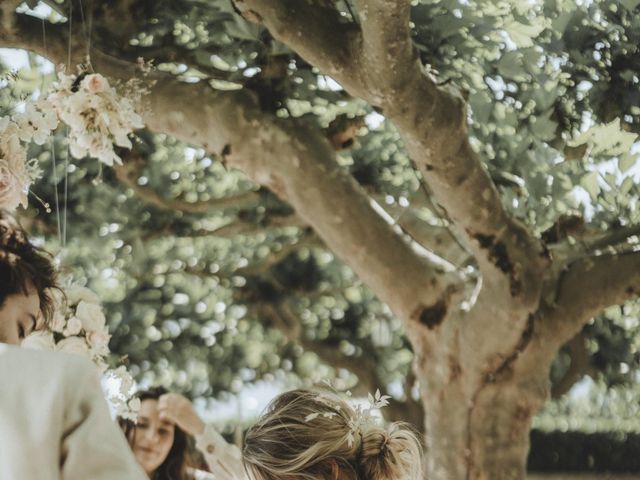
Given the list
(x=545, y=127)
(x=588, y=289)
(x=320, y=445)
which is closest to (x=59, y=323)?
(x=320, y=445)

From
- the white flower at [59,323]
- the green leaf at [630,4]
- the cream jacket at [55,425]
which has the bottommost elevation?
the white flower at [59,323]

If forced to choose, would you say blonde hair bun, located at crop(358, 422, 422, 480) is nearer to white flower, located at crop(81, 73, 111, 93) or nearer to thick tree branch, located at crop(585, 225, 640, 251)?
white flower, located at crop(81, 73, 111, 93)

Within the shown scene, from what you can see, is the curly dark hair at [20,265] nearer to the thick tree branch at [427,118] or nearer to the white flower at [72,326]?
the white flower at [72,326]

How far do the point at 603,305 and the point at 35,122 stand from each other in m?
2.49

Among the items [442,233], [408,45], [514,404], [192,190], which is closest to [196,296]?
[192,190]

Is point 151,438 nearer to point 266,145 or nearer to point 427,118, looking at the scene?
point 266,145

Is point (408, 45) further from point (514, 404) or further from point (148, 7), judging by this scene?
point (514, 404)

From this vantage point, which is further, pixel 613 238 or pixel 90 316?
pixel 613 238

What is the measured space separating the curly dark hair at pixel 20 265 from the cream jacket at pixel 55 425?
1.14 feet

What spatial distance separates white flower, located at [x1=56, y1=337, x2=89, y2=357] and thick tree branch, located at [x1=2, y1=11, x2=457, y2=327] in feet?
4.66

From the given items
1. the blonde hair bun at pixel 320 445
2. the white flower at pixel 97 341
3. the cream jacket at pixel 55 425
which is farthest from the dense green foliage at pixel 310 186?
the cream jacket at pixel 55 425

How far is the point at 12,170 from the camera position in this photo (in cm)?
242

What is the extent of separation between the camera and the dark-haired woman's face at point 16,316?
1.40 m

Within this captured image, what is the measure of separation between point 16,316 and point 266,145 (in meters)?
2.63
